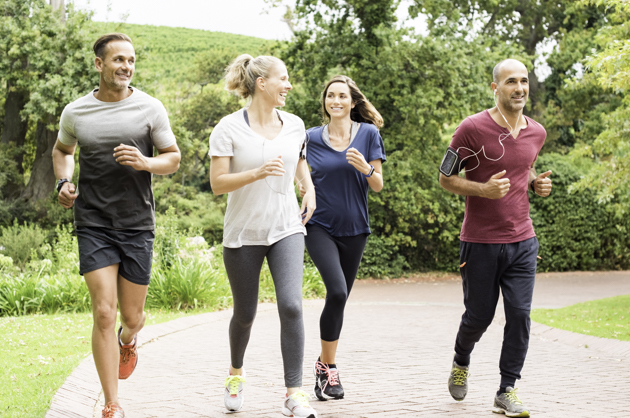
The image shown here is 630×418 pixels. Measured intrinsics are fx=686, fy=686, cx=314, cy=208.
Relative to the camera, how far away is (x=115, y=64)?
398 cm

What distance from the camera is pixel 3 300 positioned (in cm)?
983

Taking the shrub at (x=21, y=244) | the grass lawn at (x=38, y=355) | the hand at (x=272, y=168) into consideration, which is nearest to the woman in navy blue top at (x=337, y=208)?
the hand at (x=272, y=168)

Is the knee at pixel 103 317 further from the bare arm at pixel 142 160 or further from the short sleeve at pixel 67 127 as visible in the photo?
the short sleeve at pixel 67 127

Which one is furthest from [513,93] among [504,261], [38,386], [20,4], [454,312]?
[20,4]

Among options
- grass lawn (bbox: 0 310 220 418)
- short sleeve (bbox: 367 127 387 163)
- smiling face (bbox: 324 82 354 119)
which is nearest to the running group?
short sleeve (bbox: 367 127 387 163)

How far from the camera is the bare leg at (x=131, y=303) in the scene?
411cm

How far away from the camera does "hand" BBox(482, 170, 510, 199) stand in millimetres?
4105

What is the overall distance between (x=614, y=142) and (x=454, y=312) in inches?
148

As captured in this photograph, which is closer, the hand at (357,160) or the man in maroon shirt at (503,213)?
the man in maroon shirt at (503,213)

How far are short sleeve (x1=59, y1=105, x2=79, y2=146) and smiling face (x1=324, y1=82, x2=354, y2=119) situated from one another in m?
1.82

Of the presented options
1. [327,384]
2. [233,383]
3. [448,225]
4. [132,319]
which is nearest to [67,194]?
[132,319]

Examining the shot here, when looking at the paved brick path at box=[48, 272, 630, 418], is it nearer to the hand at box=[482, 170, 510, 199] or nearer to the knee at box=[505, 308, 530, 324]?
the knee at box=[505, 308, 530, 324]

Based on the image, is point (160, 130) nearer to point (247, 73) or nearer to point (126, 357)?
point (247, 73)

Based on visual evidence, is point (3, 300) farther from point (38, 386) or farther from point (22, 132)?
point (22, 132)
